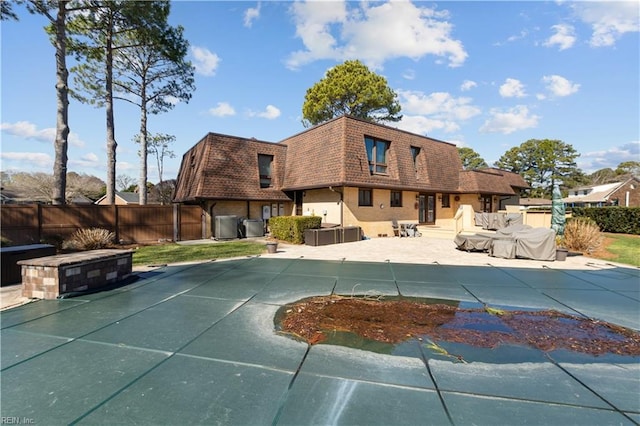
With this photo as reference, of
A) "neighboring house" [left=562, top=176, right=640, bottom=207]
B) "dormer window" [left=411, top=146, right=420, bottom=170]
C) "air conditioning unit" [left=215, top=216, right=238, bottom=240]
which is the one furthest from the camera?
"neighboring house" [left=562, top=176, right=640, bottom=207]

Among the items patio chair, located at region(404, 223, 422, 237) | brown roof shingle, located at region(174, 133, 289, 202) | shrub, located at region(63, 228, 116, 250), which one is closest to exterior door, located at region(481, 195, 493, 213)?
patio chair, located at region(404, 223, 422, 237)

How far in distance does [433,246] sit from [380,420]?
11.5 metres

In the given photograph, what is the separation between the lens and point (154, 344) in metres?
3.59

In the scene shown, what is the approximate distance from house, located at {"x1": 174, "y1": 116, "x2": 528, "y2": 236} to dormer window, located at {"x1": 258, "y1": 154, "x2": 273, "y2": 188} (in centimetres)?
7

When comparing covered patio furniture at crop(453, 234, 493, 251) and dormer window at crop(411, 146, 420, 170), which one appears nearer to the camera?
covered patio furniture at crop(453, 234, 493, 251)

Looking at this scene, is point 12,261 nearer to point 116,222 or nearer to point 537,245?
point 116,222

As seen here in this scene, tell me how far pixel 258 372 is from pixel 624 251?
16019 mm

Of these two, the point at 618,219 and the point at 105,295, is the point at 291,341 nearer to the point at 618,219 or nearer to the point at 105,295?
the point at 105,295

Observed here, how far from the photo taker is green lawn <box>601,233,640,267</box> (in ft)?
30.8

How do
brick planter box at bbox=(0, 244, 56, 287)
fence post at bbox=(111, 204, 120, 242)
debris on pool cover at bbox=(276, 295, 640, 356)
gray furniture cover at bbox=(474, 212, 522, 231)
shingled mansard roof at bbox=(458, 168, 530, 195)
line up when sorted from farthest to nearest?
shingled mansard roof at bbox=(458, 168, 530, 195)
gray furniture cover at bbox=(474, 212, 522, 231)
fence post at bbox=(111, 204, 120, 242)
brick planter box at bbox=(0, 244, 56, 287)
debris on pool cover at bbox=(276, 295, 640, 356)

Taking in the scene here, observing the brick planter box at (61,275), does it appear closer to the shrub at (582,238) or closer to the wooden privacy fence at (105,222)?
the wooden privacy fence at (105,222)

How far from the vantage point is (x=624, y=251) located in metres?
11.1

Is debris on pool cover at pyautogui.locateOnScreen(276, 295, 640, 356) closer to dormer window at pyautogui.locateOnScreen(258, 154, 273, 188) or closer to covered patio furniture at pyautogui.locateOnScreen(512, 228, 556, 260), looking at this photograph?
covered patio furniture at pyautogui.locateOnScreen(512, 228, 556, 260)

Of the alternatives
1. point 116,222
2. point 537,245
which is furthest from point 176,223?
point 537,245
